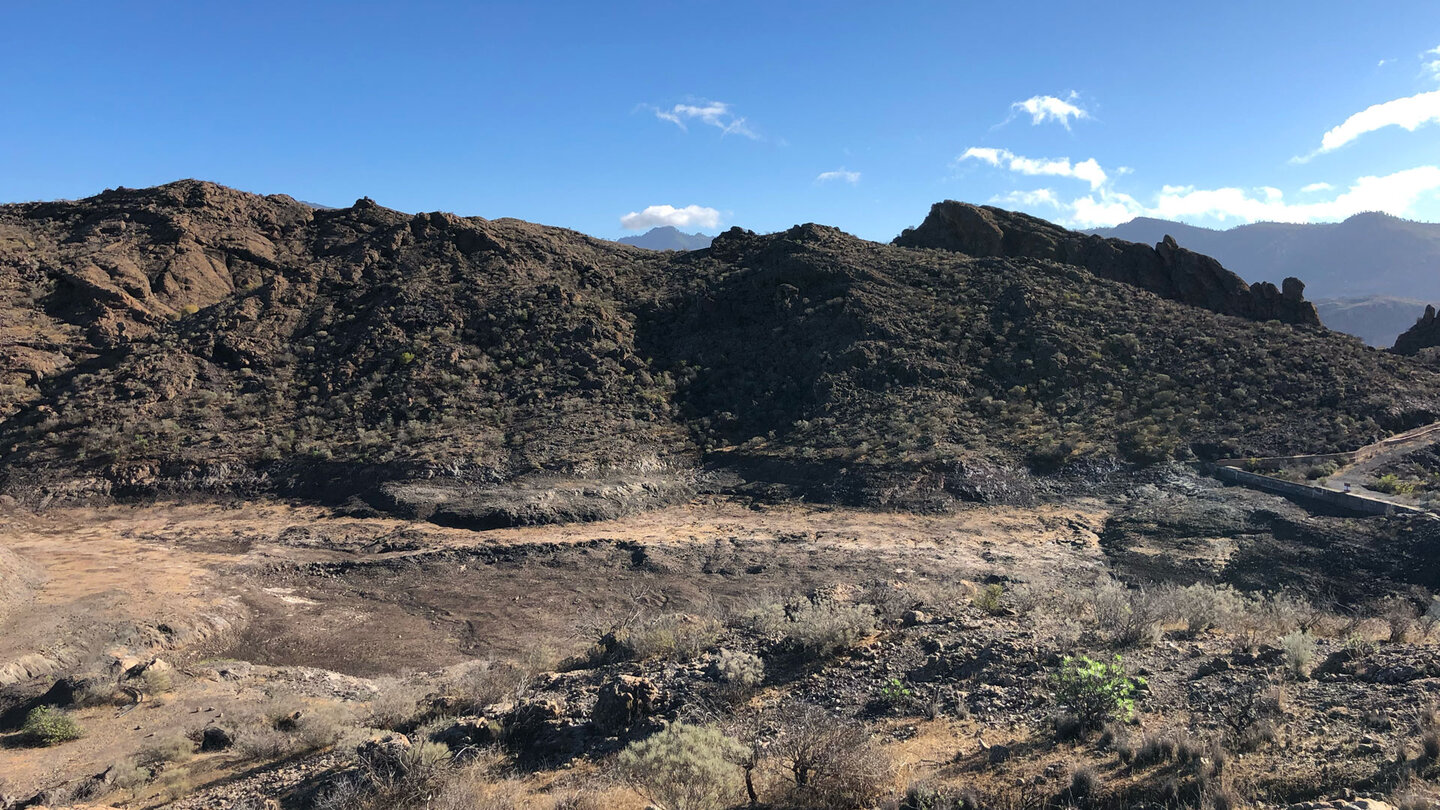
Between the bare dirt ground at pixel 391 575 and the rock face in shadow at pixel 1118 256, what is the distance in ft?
65.4

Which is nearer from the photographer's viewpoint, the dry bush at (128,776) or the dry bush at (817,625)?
the dry bush at (128,776)

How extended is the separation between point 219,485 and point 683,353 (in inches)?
647

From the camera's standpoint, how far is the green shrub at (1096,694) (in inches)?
233

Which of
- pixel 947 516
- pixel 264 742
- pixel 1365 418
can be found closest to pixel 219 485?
pixel 264 742

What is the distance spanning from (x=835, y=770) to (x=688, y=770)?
1099 millimetres

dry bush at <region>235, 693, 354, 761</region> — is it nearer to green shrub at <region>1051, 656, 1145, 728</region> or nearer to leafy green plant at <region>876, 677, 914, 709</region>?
leafy green plant at <region>876, 677, 914, 709</region>

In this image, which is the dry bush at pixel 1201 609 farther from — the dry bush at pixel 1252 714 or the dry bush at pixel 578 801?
the dry bush at pixel 578 801

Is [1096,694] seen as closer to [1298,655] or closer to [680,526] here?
[1298,655]

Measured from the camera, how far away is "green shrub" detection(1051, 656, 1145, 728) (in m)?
5.92

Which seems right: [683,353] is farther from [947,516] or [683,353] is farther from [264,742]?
[264,742]

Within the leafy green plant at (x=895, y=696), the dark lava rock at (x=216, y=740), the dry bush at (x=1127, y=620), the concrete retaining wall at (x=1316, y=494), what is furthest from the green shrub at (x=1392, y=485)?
the dark lava rock at (x=216, y=740)

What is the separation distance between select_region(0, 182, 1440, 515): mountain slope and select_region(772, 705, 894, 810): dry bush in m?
14.2

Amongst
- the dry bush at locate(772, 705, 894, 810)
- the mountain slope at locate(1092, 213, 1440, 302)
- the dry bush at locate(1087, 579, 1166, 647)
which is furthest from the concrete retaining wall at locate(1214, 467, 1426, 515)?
the mountain slope at locate(1092, 213, 1440, 302)

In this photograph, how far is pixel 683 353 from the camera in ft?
96.2
